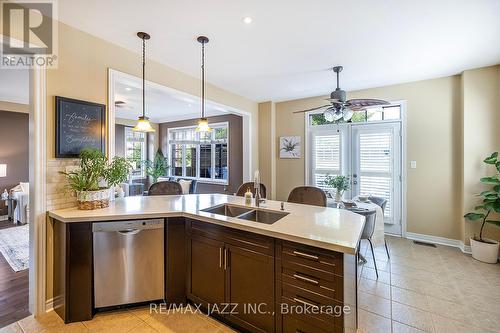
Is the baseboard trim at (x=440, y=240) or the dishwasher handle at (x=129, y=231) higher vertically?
the dishwasher handle at (x=129, y=231)

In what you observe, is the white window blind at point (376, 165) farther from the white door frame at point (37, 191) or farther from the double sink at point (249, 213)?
the white door frame at point (37, 191)

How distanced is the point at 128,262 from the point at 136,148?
6700 millimetres

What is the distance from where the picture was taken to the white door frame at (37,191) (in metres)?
2.02

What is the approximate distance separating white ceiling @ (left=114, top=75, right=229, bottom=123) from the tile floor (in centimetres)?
257

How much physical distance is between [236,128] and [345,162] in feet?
9.61

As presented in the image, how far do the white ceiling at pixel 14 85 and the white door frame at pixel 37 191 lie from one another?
1.84 metres

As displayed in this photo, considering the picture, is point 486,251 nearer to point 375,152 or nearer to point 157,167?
point 375,152

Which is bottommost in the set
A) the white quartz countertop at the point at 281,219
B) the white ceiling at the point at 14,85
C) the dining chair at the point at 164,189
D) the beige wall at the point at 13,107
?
the white quartz countertop at the point at 281,219

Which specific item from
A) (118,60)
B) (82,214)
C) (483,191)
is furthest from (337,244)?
(483,191)

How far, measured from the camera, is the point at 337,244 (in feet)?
4.40

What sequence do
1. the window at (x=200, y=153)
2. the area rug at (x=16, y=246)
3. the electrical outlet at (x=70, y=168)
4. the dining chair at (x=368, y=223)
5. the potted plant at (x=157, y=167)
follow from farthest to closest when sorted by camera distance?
the potted plant at (x=157, y=167)
the window at (x=200, y=153)
the area rug at (x=16, y=246)
the dining chair at (x=368, y=223)
the electrical outlet at (x=70, y=168)

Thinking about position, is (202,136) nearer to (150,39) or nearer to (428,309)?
(150,39)

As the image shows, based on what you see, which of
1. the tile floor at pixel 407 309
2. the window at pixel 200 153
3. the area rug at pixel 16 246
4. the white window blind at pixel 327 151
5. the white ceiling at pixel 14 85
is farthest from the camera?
→ the window at pixel 200 153

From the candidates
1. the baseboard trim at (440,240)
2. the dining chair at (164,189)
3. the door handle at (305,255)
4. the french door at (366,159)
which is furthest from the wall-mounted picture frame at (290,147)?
the door handle at (305,255)
